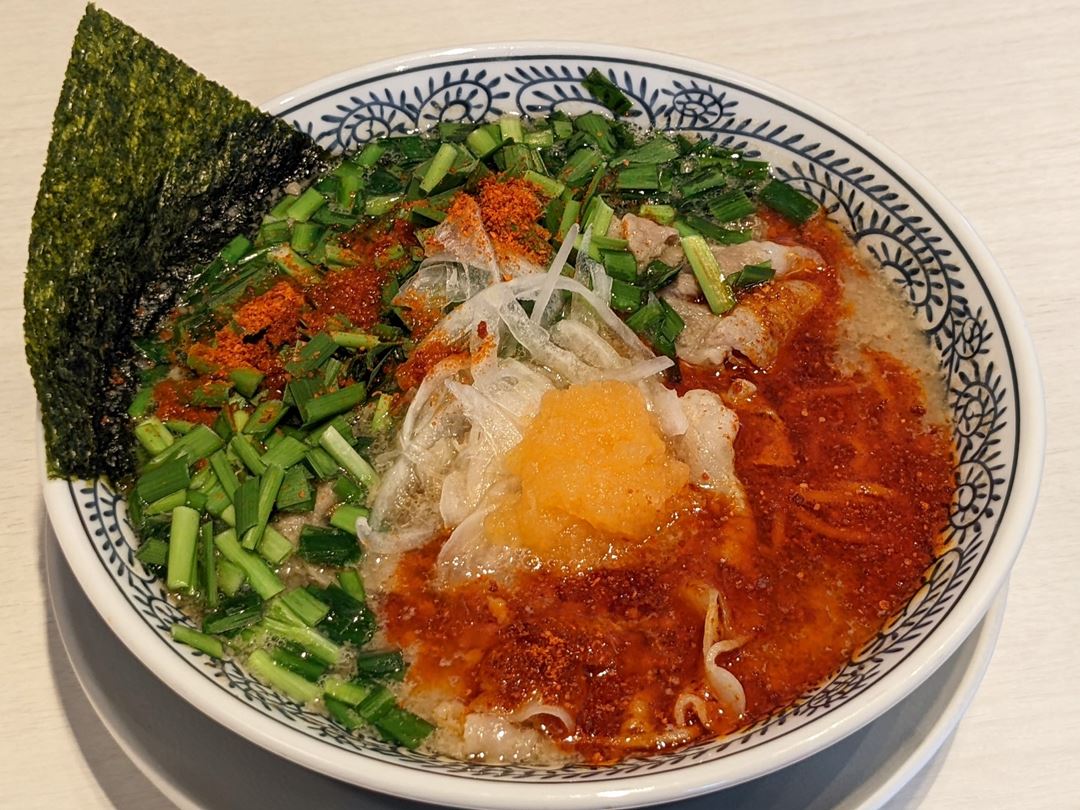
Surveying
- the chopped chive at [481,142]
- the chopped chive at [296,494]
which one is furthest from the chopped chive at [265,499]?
the chopped chive at [481,142]

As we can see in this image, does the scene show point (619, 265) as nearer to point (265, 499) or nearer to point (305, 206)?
point (305, 206)

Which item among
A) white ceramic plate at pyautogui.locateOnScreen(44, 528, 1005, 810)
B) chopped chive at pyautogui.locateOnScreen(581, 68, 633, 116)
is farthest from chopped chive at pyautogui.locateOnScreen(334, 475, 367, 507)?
chopped chive at pyautogui.locateOnScreen(581, 68, 633, 116)

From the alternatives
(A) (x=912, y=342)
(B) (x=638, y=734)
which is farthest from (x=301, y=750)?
(A) (x=912, y=342)

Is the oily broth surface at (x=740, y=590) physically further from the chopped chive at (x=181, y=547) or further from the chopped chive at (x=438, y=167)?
the chopped chive at (x=438, y=167)

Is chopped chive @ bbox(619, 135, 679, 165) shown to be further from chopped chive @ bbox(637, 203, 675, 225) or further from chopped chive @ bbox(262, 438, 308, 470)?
chopped chive @ bbox(262, 438, 308, 470)

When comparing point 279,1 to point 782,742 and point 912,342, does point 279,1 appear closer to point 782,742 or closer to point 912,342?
point 912,342

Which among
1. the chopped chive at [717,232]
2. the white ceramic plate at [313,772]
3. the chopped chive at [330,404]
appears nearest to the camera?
the white ceramic plate at [313,772]
